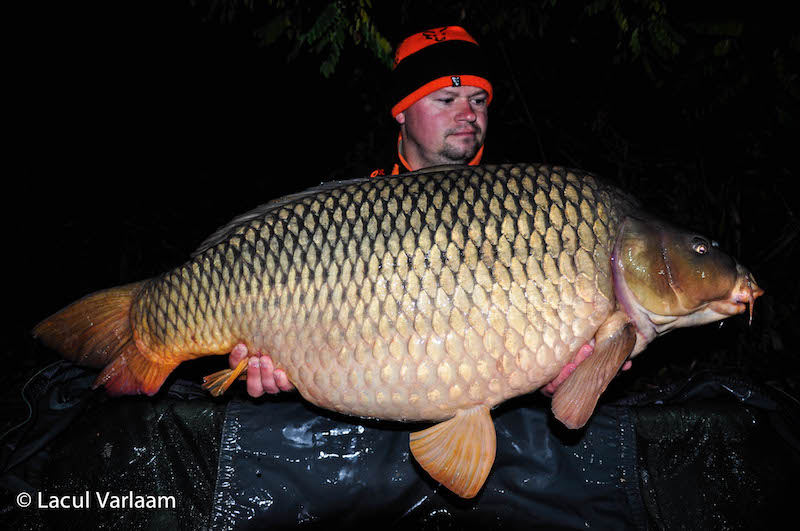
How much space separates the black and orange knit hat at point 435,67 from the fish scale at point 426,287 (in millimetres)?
995

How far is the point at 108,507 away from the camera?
4.70ft

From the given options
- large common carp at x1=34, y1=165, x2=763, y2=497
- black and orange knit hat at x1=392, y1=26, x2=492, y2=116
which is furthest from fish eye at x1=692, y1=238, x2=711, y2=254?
black and orange knit hat at x1=392, y1=26, x2=492, y2=116

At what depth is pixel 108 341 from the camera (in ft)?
4.57

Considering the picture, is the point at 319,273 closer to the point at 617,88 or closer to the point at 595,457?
the point at 595,457

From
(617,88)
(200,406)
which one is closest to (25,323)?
(200,406)

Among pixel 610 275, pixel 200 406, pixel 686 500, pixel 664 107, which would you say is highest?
pixel 664 107

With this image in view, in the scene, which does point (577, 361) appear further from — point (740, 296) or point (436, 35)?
point (436, 35)

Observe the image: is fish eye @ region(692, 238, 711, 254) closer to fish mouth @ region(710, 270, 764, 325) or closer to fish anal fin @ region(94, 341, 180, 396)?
fish mouth @ region(710, 270, 764, 325)

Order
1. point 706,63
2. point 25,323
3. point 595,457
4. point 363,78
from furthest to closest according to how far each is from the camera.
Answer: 1. point 363,78
2. point 25,323
3. point 706,63
4. point 595,457

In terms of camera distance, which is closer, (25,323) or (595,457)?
(595,457)

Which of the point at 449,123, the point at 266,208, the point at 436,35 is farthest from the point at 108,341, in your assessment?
the point at 436,35

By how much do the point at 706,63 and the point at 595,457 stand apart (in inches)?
77.6

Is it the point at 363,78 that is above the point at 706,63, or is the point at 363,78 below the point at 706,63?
above

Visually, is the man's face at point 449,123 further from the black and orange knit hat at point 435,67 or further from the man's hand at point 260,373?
the man's hand at point 260,373
